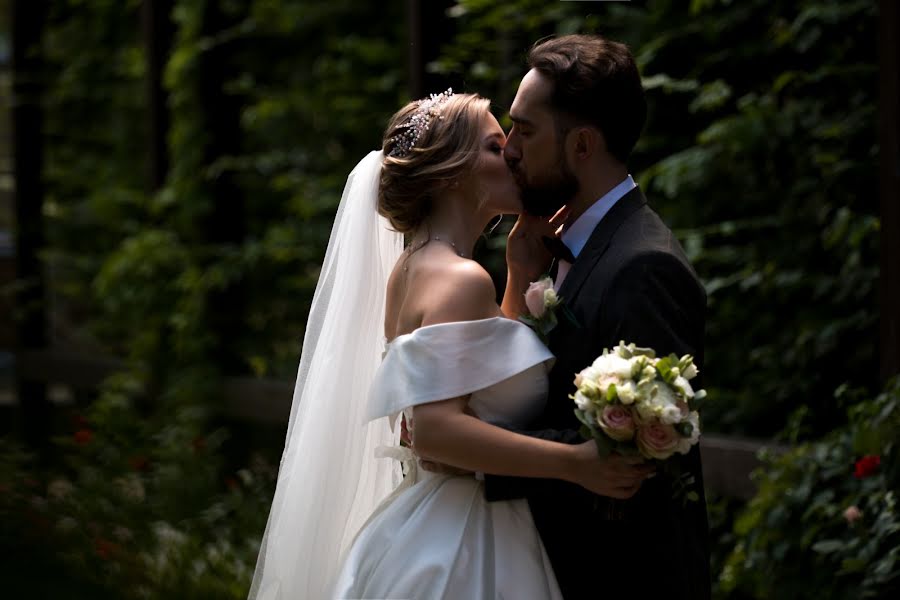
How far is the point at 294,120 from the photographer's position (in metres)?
8.48

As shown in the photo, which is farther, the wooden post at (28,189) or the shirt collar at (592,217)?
the wooden post at (28,189)

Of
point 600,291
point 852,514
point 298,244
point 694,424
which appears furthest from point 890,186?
point 298,244

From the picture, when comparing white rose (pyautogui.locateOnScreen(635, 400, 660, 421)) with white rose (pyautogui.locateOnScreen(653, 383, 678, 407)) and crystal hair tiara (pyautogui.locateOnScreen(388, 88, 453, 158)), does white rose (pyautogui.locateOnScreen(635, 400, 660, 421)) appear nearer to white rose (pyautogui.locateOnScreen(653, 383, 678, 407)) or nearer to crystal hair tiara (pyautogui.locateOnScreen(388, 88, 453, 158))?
white rose (pyautogui.locateOnScreen(653, 383, 678, 407))

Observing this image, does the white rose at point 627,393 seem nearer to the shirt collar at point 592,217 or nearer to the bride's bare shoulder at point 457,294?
the bride's bare shoulder at point 457,294

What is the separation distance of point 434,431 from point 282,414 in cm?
421

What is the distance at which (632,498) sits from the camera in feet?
9.33

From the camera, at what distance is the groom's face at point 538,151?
3096 millimetres

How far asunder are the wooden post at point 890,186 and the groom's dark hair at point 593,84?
143 centimetres

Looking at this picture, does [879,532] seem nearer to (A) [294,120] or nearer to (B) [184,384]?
(B) [184,384]

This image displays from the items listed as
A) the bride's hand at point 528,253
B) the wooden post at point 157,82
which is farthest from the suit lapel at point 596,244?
the wooden post at point 157,82

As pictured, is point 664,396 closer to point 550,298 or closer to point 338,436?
point 550,298

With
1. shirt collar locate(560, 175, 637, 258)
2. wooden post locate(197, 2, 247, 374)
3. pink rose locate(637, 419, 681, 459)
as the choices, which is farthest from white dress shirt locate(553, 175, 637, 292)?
wooden post locate(197, 2, 247, 374)

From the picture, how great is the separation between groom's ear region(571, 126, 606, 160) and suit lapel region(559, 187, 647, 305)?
136 millimetres

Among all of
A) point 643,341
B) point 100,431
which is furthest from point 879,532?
point 100,431
